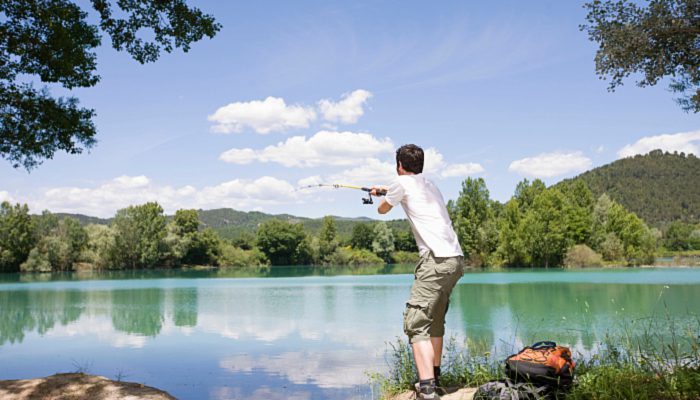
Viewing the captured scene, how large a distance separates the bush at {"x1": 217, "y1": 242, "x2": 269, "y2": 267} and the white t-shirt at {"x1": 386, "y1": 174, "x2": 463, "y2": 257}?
70627 mm

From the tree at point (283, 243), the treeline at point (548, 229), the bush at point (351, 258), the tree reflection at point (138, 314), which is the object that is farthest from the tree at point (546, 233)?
the tree reflection at point (138, 314)

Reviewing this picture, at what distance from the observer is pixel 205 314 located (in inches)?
641

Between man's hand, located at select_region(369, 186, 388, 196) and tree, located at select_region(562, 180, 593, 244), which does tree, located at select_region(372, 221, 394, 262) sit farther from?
man's hand, located at select_region(369, 186, 388, 196)

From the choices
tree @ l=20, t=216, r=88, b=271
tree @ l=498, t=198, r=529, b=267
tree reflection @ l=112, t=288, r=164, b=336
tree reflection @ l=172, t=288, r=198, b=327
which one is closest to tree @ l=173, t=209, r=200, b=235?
tree @ l=20, t=216, r=88, b=271

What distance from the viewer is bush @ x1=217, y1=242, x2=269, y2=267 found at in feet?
238

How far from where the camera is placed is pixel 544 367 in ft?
12.1

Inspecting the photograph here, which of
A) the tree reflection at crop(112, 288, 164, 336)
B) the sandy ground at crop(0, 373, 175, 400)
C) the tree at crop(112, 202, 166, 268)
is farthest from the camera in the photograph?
the tree at crop(112, 202, 166, 268)

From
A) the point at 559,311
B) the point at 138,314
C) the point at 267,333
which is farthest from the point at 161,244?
the point at 559,311

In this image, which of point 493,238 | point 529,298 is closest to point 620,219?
point 493,238

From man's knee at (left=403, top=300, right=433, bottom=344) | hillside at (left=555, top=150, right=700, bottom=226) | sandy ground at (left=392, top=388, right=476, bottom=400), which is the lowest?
sandy ground at (left=392, top=388, right=476, bottom=400)

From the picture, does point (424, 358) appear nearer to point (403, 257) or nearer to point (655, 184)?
point (403, 257)

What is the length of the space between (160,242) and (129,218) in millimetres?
4392

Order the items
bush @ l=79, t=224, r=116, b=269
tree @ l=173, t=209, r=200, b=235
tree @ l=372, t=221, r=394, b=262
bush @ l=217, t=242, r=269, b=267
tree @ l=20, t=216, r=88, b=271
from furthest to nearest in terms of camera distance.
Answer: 1. tree @ l=372, t=221, r=394, b=262
2. bush @ l=217, t=242, r=269, b=267
3. tree @ l=173, t=209, r=200, b=235
4. bush @ l=79, t=224, r=116, b=269
5. tree @ l=20, t=216, r=88, b=271

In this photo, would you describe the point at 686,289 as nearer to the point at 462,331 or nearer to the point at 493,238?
the point at 462,331
